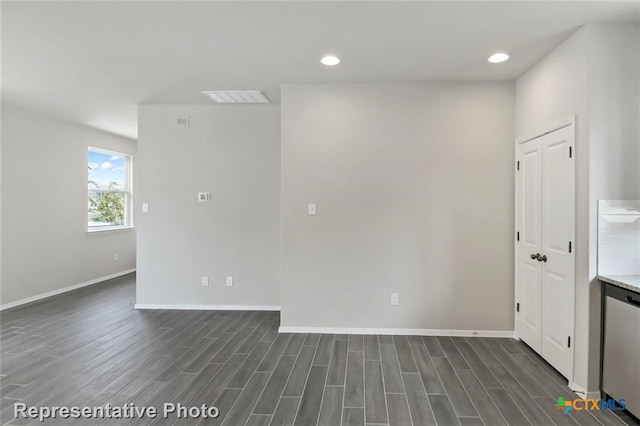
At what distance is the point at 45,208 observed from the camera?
4945 millimetres

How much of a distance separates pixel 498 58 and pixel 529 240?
67.4 inches

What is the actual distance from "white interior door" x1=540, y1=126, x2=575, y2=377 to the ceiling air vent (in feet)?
9.99

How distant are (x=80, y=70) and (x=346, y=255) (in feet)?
10.7

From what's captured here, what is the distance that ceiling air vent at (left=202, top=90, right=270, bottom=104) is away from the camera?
3887 mm

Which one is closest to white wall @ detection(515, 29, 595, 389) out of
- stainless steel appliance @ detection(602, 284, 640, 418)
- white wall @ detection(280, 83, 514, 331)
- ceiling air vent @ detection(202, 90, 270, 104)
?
stainless steel appliance @ detection(602, 284, 640, 418)

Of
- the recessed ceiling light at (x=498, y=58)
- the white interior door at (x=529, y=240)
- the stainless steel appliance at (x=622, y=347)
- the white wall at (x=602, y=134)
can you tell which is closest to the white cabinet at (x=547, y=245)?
the white interior door at (x=529, y=240)

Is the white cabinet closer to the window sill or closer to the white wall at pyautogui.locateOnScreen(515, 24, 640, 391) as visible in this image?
the white wall at pyautogui.locateOnScreen(515, 24, 640, 391)

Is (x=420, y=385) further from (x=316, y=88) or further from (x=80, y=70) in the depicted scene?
(x=80, y=70)

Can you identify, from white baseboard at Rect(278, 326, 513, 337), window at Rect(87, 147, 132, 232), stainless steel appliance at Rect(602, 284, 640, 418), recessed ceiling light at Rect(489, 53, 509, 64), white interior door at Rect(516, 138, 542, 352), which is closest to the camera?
stainless steel appliance at Rect(602, 284, 640, 418)

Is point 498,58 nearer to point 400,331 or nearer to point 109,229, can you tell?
point 400,331

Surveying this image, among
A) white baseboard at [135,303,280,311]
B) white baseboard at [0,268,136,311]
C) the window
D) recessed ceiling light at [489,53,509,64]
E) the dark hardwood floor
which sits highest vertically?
recessed ceiling light at [489,53,509,64]

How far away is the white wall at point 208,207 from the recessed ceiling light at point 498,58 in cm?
256

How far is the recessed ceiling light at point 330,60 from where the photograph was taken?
9.67 ft

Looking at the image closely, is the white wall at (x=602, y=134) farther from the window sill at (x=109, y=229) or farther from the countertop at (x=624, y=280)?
the window sill at (x=109, y=229)
